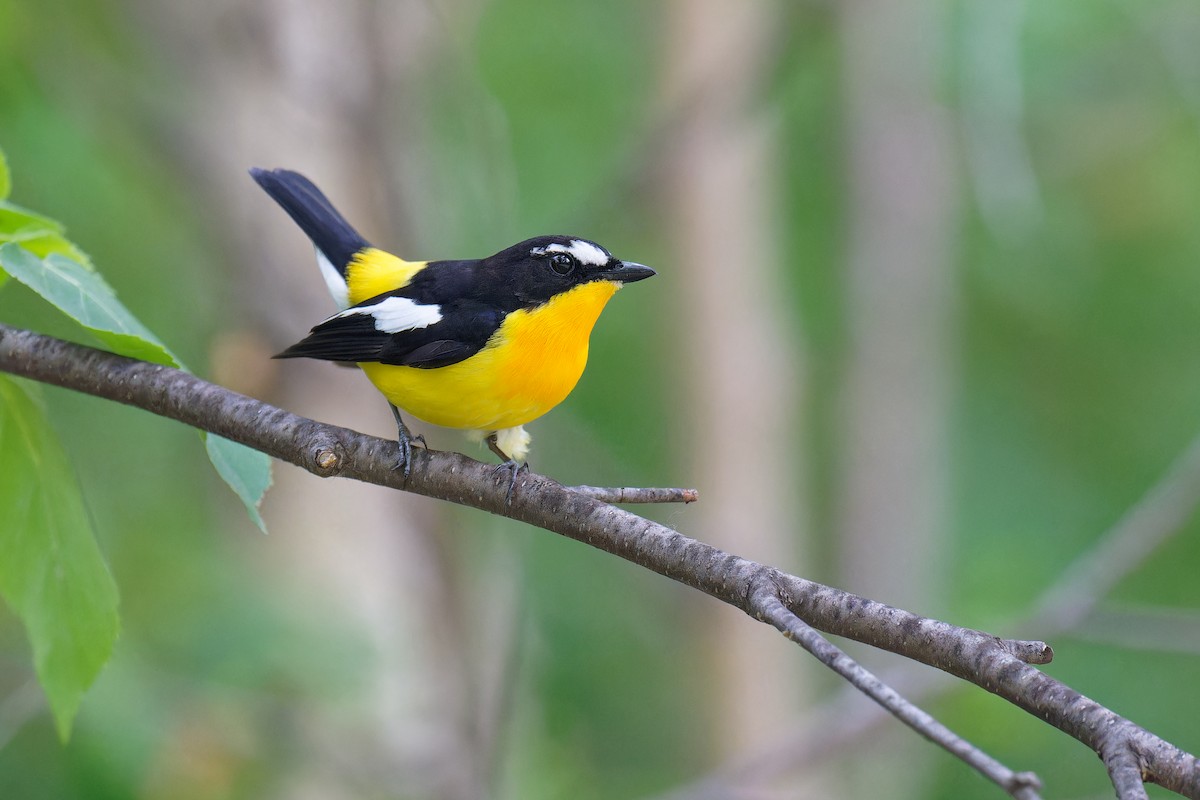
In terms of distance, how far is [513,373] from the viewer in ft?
11.0

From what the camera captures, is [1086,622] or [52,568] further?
[1086,622]

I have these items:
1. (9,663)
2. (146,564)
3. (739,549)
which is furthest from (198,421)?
(739,549)

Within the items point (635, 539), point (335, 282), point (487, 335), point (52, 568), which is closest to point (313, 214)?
point (335, 282)

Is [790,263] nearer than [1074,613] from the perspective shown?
No

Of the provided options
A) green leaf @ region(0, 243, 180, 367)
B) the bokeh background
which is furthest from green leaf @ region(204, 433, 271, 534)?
the bokeh background

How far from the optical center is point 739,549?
8.23 meters

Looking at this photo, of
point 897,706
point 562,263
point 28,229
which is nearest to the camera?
point 897,706

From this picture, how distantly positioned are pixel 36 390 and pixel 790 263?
10907 millimetres

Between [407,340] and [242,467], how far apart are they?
96 cm

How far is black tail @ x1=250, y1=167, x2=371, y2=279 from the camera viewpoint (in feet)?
14.2

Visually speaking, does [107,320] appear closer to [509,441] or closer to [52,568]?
[52,568]

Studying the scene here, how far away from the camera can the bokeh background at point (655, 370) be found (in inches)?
209

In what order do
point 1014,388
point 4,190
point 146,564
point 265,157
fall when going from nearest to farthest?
point 4,190 < point 265,157 < point 146,564 < point 1014,388

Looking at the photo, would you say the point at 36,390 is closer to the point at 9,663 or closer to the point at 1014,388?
the point at 9,663
